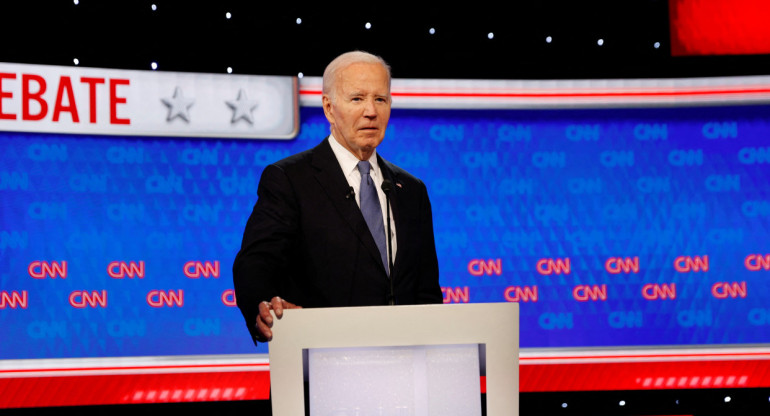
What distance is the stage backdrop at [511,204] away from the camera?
9.79ft

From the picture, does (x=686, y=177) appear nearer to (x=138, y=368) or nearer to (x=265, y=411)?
(x=265, y=411)

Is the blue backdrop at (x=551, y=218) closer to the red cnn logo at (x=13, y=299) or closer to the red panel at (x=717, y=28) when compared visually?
the red panel at (x=717, y=28)

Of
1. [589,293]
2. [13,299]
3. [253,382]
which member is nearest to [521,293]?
[589,293]

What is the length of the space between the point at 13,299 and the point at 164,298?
21.1 inches

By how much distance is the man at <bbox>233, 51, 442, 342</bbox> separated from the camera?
1569 millimetres

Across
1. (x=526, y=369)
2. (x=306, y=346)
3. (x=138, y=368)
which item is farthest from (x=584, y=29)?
(x=306, y=346)

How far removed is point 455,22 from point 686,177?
45.1 inches

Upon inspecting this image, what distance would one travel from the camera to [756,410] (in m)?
3.36

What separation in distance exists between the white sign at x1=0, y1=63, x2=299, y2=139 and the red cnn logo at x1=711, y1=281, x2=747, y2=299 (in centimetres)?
182

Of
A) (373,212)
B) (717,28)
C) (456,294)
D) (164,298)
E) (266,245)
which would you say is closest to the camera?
(266,245)

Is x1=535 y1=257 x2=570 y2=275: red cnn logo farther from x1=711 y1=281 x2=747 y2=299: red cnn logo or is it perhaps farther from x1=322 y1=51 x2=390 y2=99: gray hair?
x1=322 y1=51 x2=390 y2=99: gray hair

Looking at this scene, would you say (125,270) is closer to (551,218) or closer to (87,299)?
(87,299)

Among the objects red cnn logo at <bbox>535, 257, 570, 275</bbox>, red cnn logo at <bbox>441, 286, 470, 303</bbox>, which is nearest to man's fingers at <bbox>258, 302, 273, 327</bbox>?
red cnn logo at <bbox>441, 286, 470, 303</bbox>

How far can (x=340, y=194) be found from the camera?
1606mm
